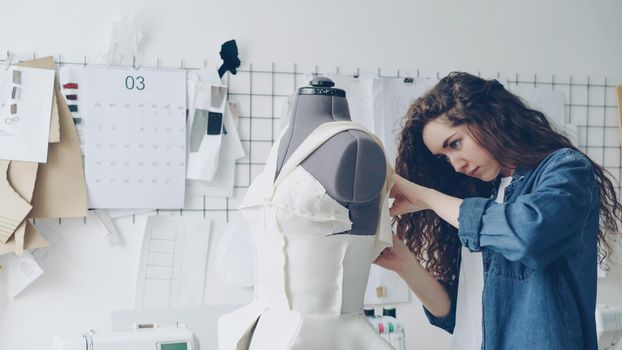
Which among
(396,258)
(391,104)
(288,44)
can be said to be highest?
(288,44)

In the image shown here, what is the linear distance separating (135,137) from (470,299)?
1.12 metres

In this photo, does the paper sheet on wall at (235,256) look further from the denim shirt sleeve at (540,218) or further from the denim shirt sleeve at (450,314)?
the denim shirt sleeve at (540,218)

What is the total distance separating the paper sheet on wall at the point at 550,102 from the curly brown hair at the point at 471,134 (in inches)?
33.6

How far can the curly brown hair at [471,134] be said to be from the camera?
1653 mm

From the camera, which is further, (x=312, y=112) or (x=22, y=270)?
(x=22, y=270)

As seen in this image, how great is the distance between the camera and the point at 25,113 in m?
2.18

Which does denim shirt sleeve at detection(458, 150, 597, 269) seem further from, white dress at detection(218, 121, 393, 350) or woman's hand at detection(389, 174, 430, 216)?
white dress at detection(218, 121, 393, 350)

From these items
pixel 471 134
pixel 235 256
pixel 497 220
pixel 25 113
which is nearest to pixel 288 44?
pixel 235 256

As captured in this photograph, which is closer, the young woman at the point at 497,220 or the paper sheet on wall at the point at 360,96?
the young woman at the point at 497,220

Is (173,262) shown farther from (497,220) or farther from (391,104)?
(497,220)

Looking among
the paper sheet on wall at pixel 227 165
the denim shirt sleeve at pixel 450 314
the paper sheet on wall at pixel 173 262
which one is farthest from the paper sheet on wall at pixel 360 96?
the denim shirt sleeve at pixel 450 314

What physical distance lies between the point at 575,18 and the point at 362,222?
178 centimetres

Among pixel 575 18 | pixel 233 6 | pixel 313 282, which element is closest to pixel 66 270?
pixel 233 6

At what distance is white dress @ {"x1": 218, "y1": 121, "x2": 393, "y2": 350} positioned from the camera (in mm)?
1327
